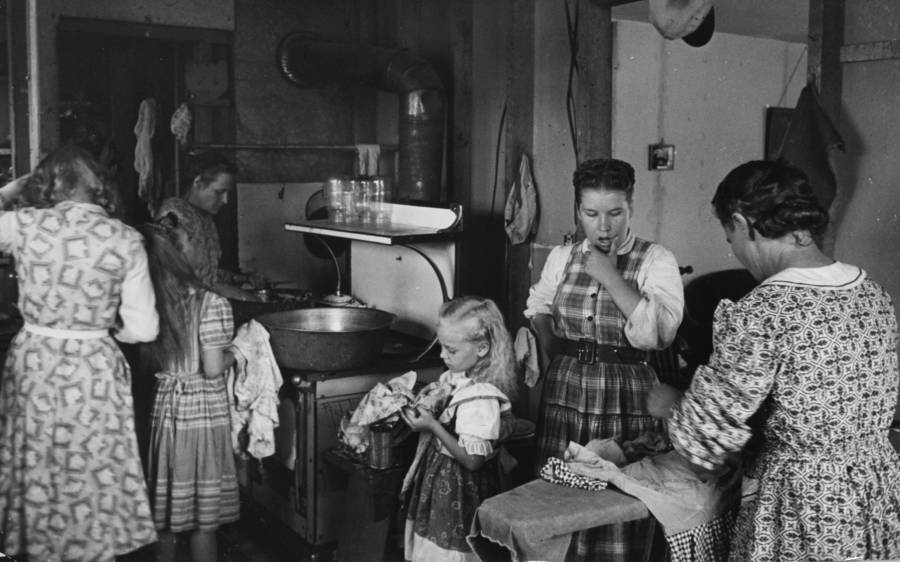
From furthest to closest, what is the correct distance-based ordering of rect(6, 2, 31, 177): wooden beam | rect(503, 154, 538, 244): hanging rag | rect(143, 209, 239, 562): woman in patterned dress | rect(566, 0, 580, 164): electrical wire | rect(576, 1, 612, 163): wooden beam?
rect(6, 2, 31, 177): wooden beam, rect(503, 154, 538, 244): hanging rag, rect(566, 0, 580, 164): electrical wire, rect(576, 1, 612, 163): wooden beam, rect(143, 209, 239, 562): woman in patterned dress

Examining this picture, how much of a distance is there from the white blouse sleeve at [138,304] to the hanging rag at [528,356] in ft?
4.57

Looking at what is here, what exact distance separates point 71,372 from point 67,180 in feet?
2.32

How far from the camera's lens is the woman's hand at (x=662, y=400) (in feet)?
8.61

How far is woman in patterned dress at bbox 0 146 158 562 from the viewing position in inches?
134

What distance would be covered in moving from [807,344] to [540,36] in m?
3.05

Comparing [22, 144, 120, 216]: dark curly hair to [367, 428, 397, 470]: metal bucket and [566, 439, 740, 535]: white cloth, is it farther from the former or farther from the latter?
[566, 439, 740, 535]: white cloth

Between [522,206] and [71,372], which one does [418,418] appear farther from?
[522,206]

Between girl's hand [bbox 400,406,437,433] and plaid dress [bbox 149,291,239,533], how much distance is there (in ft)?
3.21

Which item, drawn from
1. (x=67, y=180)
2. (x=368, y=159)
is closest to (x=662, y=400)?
(x=67, y=180)

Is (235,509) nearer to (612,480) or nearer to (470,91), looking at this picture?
(612,480)

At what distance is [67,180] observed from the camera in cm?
343

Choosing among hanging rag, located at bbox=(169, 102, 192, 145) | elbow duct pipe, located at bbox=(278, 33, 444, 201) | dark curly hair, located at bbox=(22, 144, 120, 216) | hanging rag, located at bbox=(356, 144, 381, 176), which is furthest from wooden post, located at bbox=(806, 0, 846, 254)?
hanging rag, located at bbox=(169, 102, 192, 145)

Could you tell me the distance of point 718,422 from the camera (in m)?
2.36

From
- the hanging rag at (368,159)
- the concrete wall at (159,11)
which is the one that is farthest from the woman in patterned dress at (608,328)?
the concrete wall at (159,11)
